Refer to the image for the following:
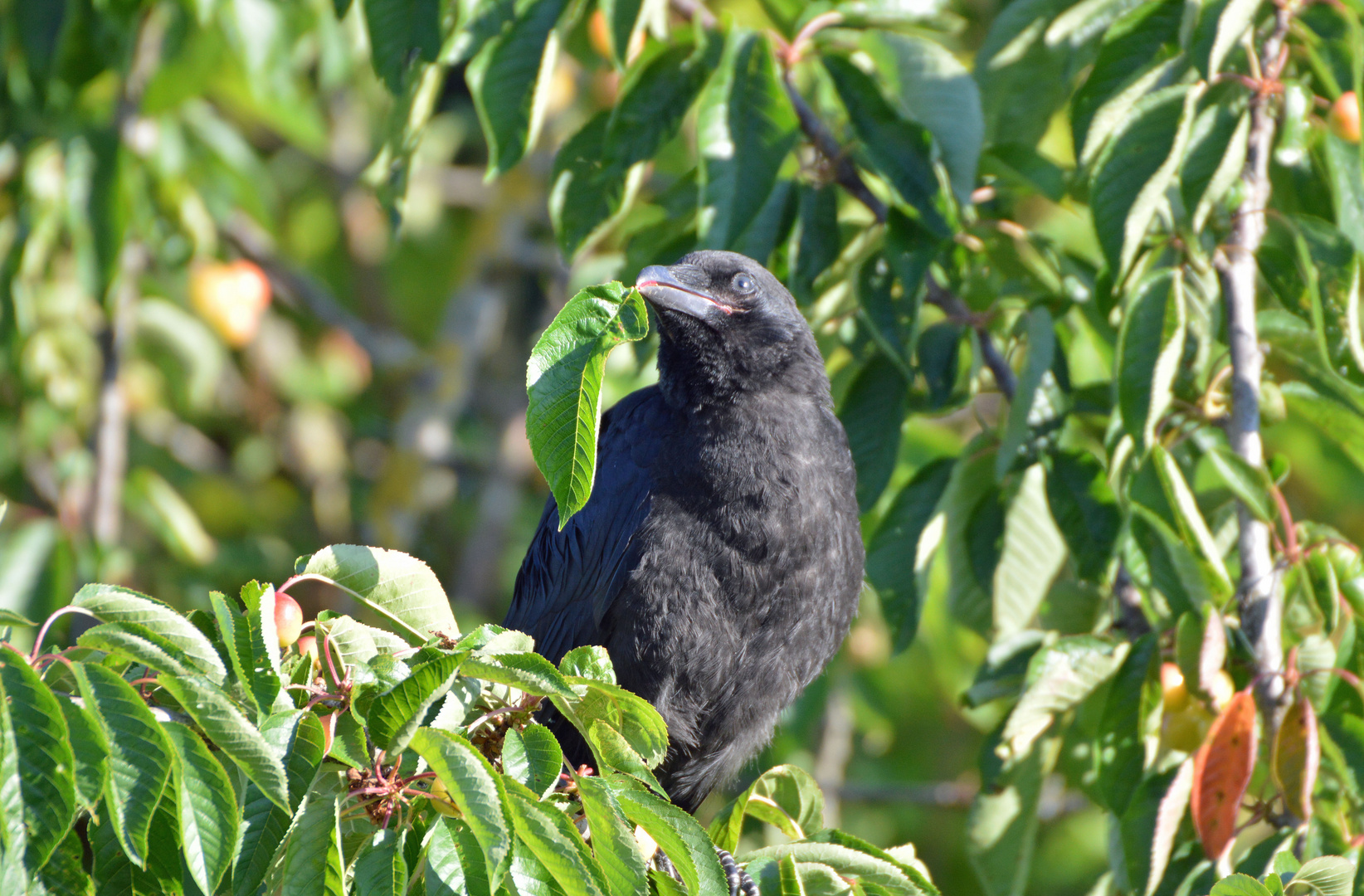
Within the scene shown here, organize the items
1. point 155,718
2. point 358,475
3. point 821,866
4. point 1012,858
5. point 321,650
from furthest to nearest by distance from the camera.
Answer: point 358,475, point 1012,858, point 821,866, point 321,650, point 155,718

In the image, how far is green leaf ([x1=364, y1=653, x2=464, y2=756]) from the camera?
1.65 meters

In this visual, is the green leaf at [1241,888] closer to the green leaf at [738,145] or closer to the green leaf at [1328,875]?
the green leaf at [1328,875]

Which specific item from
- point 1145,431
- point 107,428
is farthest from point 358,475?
point 1145,431

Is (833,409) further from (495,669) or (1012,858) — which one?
(495,669)

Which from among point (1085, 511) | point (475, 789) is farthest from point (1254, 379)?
point (475, 789)

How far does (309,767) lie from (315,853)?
4.2 inches

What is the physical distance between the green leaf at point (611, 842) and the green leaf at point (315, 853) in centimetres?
32

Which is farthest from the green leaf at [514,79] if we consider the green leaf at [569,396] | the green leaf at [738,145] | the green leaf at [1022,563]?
the green leaf at [1022,563]

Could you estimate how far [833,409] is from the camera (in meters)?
3.19

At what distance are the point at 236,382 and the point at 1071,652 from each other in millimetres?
5144

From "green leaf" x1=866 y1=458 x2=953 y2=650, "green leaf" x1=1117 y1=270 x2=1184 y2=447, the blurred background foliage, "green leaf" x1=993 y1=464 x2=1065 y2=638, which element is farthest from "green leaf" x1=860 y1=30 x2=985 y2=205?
"green leaf" x1=993 y1=464 x2=1065 y2=638

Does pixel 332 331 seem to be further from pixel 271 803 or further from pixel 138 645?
pixel 138 645

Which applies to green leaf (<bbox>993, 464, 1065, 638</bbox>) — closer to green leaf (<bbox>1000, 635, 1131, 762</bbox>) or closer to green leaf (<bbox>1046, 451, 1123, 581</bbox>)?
green leaf (<bbox>1046, 451, 1123, 581</bbox>)

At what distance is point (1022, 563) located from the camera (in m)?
3.21
